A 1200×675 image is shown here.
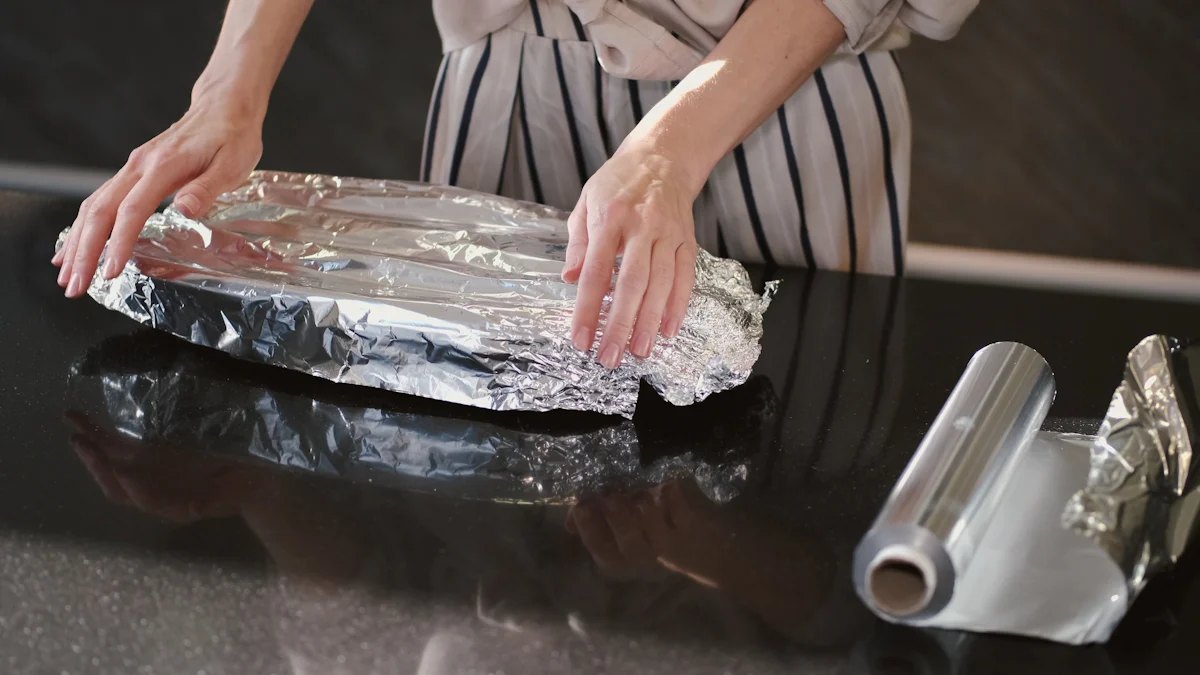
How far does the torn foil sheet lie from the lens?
60 cm

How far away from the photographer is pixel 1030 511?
53cm

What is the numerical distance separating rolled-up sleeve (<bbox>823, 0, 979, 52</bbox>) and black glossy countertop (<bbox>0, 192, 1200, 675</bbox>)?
0.90 feet

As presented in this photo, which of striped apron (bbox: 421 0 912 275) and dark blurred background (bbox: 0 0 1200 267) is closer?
striped apron (bbox: 421 0 912 275)

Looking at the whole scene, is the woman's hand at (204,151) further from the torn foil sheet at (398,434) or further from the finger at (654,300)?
the finger at (654,300)

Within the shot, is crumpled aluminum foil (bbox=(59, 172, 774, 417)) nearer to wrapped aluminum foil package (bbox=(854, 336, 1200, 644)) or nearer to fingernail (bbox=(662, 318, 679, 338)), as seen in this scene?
fingernail (bbox=(662, 318, 679, 338))

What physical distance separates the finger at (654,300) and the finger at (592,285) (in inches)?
1.0

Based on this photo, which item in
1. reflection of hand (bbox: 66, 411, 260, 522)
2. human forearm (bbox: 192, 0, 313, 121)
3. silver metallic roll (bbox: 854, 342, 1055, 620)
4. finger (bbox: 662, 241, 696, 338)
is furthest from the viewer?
human forearm (bbox: 192, 0, 313, 121)

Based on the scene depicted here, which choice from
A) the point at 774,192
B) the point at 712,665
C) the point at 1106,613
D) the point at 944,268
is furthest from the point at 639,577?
the point at 944,268

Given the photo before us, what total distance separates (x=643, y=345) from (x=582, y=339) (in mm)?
39

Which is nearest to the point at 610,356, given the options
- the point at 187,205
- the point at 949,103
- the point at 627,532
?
the point at 627,532

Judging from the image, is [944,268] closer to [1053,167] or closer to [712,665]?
[1053,167]

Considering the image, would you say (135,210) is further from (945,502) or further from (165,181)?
(945,502)

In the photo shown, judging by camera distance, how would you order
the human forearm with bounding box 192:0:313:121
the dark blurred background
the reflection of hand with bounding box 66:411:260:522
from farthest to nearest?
the dark blurred background, the human forearm with bounding box 192:0:313:121, the reflection of hand with bounding box 66:411:260:522

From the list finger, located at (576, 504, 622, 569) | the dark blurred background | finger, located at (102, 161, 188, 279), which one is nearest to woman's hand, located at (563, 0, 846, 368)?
finger, located at (576, 504, 622, 569)
